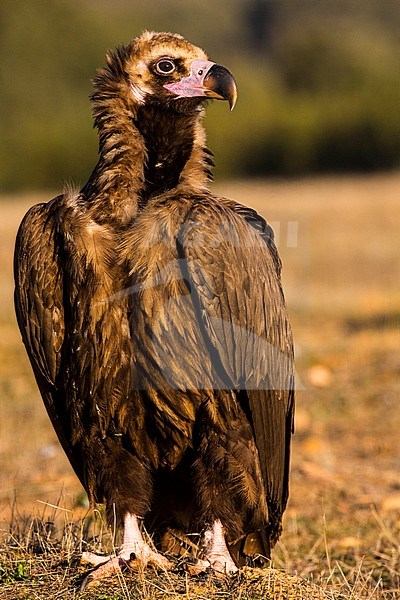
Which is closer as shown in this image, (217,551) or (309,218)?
(217,551)

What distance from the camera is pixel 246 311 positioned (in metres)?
3.88

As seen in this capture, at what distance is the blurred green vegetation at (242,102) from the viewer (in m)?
36.4

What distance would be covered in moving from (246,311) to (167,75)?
1031 mm

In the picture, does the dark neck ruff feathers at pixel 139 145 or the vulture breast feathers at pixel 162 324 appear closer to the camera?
the vulture breast feathers at pixel 162 324

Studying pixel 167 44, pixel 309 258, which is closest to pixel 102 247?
pixel 167 44

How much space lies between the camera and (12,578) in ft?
12.2

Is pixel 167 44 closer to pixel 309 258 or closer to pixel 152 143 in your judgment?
pixel 152 143

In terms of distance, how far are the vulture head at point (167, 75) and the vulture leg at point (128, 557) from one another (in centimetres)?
166

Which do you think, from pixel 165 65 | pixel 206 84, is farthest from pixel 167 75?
pixel 206 84

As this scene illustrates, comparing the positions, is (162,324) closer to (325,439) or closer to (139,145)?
(139,145)

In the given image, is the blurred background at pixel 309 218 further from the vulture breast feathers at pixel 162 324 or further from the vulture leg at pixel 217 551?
the vulture leg at pixel 217 551

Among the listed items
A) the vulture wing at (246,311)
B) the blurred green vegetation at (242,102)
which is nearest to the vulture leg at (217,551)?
the vulture wing at (246,311)

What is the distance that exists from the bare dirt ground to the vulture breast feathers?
45 cm

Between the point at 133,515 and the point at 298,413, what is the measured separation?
178 inches
